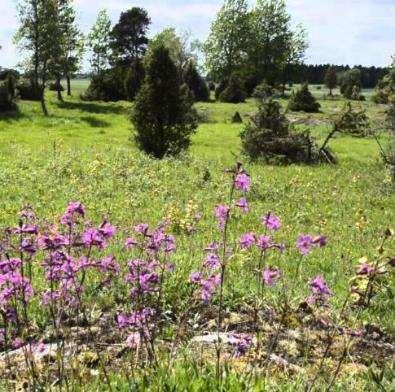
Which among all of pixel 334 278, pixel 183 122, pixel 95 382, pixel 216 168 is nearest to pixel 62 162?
pixel 216 168

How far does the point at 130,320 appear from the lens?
447 centimetres

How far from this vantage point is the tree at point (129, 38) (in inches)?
3189

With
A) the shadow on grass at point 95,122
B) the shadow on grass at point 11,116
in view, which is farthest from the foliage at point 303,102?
the shadow on grass at point 11,116

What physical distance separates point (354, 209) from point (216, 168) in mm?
7409

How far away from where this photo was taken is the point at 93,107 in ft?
179

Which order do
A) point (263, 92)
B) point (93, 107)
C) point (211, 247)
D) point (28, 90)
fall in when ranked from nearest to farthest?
point (211, 247) < point (263, 92) < point (93, 107) < point (28, 90)

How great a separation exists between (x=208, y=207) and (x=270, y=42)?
285ft

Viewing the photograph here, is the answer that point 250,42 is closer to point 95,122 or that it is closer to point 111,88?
point 111,88

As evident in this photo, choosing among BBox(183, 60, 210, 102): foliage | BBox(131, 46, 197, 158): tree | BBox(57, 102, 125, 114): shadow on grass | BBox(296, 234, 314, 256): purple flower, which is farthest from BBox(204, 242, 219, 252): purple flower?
BBox(183, 60, 210, 102): foliage

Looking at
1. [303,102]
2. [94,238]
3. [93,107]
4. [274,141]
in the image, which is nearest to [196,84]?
[303,102]

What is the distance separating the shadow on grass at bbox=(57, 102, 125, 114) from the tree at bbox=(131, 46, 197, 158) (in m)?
23.5

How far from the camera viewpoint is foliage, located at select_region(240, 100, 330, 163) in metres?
30.9

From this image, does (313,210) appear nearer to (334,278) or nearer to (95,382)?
(334,278)

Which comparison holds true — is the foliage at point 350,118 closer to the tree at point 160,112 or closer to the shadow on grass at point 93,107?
the tree at point 160,112
